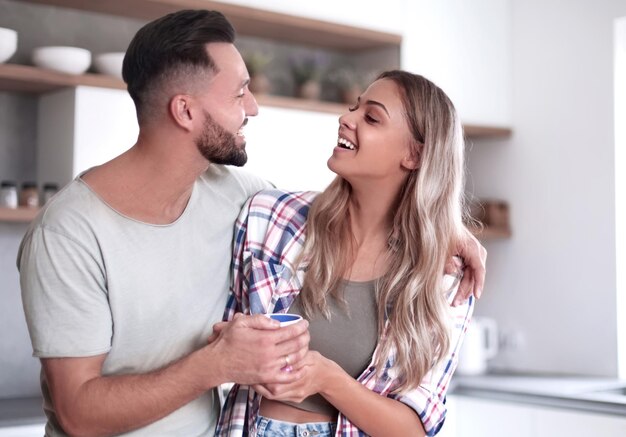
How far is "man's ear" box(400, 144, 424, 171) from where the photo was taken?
221 centimetres

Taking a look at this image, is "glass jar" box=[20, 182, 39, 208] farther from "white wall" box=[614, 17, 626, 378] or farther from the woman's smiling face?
"white wall" box=[614, 17, 626, 378]

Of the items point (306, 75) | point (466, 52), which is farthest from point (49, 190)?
point (466, 52)

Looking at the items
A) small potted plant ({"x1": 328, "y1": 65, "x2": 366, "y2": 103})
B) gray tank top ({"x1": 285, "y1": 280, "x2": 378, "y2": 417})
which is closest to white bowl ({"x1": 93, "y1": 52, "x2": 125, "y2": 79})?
small potted plant ({"x1": 328, "y1": 65, "x2": 366, "y2": 103})

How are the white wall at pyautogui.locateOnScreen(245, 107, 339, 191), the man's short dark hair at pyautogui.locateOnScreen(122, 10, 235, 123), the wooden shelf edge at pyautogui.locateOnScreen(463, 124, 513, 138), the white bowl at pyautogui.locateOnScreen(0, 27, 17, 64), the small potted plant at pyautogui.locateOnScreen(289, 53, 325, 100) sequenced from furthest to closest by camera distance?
the wooden shelf edge at pyautogui.locateOnScreen(463, 124, 513, 138), the small potted plant at pyautogui.locateOnScreen(289, 53, 325, 100), the white wall at pyautogui.locateOnScreen(245, 107, 339, 191), the white bowl at pyautogui.locateOnScreen(0, 27, 17, 64), the man's short dark hair at pyautogui.locateOnScreen(122, 10, 235, 123)

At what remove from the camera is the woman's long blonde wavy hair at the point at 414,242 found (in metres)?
2.05

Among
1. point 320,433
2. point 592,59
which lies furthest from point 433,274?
point 592,59

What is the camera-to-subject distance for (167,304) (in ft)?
6.40

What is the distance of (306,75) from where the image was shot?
404cm

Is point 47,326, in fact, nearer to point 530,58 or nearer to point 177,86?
point 177,86

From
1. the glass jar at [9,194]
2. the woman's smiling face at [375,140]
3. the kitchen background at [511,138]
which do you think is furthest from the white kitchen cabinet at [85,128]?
the woman's smiling face at [375,140]

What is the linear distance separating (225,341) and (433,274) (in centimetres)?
51

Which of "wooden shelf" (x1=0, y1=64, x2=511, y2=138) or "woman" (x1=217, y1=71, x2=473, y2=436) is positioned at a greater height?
"wooden shelf" (x1=0, y1=64, x2=511, y2=138)

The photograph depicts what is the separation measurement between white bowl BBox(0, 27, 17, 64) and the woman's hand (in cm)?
178

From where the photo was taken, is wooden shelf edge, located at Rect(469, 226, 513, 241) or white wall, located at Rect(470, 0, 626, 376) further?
wooden shelf edge, located at Rect(469, 226, 513, 241)
